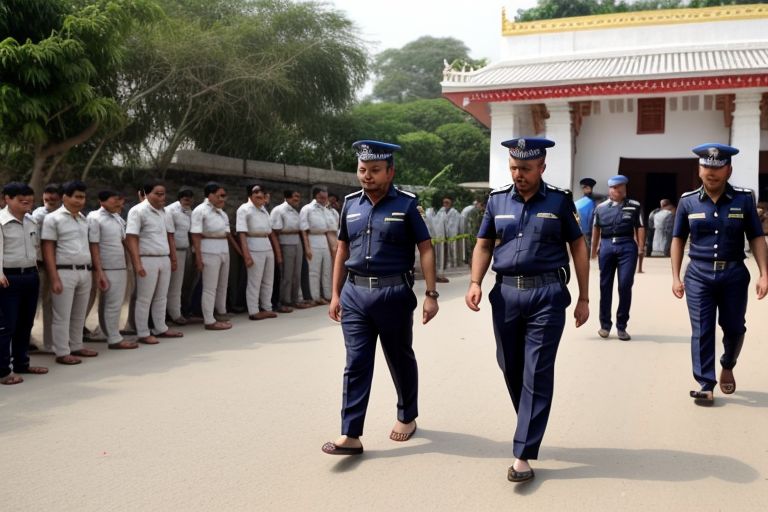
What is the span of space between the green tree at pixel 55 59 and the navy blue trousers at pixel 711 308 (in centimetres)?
777

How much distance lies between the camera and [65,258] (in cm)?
647

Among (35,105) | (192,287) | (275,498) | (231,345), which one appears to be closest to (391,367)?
(275,498)

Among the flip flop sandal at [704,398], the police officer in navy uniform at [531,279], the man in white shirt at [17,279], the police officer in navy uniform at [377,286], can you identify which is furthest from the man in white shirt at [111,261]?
the flip flop sandal at [704,398]

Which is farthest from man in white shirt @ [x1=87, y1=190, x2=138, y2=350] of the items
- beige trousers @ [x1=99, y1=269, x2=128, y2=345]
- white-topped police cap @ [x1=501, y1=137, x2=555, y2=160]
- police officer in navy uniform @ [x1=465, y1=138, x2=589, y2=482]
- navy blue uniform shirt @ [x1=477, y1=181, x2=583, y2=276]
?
white-topped police cap @ [x1=501, y1=137, x2=555, y2=160]

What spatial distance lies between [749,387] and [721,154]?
6.10 feet

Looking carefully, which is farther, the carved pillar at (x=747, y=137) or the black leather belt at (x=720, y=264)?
the carved pillar at (x=747, y=137)

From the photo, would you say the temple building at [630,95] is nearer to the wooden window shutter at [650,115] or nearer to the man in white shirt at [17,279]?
the wooden window shutter at [650,115]

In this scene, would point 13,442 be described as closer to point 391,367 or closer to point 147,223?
point 391,367

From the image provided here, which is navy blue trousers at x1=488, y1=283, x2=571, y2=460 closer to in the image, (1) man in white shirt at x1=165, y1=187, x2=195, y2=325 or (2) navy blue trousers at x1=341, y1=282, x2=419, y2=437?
(2) navy blue trousers at x1=341, y1=282, x2=419, y2=437

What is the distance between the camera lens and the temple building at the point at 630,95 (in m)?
18.5

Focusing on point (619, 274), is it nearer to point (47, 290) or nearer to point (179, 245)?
point (179, 245)

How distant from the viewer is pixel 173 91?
14.2 metres

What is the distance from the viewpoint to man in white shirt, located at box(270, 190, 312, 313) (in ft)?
32.2

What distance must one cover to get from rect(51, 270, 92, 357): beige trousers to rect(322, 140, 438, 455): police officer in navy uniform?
3.31 metres
